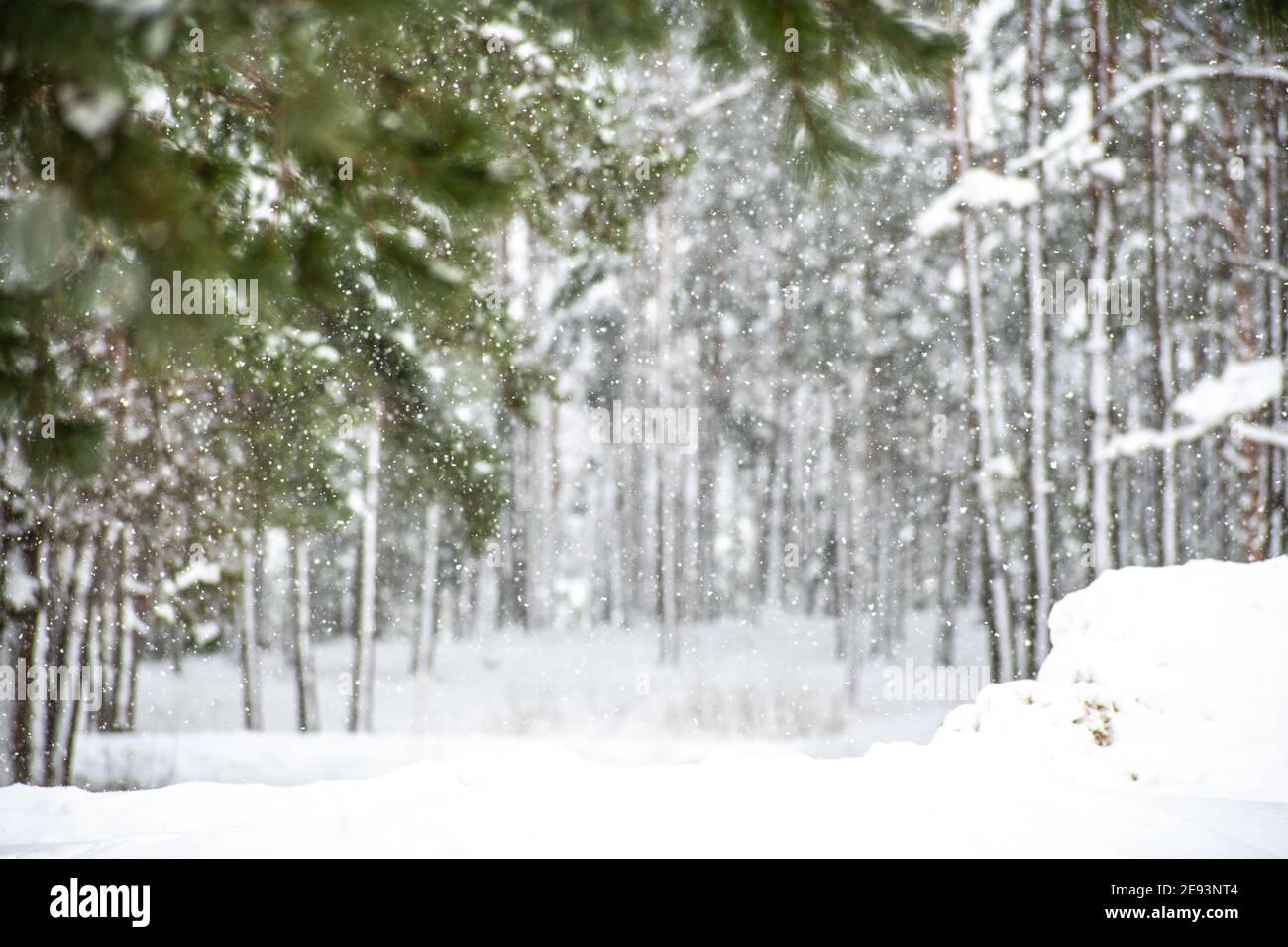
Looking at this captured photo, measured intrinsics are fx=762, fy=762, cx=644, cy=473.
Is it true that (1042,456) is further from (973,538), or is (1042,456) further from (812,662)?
(812,662)

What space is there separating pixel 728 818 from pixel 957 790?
104 cm

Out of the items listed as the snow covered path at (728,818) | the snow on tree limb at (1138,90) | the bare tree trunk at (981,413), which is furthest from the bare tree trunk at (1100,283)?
the snow covered path at (728,818)

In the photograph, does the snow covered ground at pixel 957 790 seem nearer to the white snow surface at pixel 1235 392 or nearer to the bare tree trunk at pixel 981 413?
the bare tree trunk at pixel 981 413

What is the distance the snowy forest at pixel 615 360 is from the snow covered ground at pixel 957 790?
0.07 m

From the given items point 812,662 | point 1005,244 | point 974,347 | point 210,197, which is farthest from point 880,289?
point 210,197

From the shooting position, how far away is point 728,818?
2.58 metres

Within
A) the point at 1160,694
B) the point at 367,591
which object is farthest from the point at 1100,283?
the point at 367,591

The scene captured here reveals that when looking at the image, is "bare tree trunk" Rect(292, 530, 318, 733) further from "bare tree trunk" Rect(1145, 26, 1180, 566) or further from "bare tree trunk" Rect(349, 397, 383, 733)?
"bare tree trunk" Rect(1145, 26, 1180, 566)

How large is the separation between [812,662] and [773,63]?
954cm

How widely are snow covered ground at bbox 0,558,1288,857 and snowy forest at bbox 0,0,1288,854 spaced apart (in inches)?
2.7

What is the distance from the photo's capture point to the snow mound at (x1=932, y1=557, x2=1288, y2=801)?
Answer: 12.1ft

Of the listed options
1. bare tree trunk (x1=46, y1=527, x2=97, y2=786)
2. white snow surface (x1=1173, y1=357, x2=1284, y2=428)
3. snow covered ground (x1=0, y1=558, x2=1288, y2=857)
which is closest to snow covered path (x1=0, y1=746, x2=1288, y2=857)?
snow covered ground (x1=0, y1=558, x2=1288, y2=857)

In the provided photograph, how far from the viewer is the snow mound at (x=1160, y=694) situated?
369 cm
